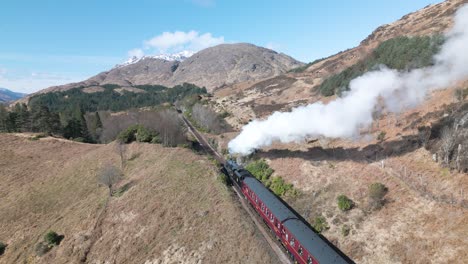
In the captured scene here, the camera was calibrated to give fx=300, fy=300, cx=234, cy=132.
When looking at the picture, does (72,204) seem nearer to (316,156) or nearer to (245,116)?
(316,156)

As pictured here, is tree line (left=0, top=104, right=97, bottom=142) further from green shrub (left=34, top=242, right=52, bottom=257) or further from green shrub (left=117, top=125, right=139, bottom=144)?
green shrub (left=34, top=242, right=52, bottom=257)

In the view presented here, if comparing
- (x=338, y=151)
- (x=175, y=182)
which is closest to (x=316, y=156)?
(x=338, y=151)

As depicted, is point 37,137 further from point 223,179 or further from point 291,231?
point 291,231

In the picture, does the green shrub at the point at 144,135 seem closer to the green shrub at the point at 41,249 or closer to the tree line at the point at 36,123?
the green shrub at the point at 41,249

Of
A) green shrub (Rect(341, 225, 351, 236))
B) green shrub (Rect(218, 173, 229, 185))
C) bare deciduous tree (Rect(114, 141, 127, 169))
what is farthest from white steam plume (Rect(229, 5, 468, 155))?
bare deciduous tree (Rect(114, 141, 127, 169))

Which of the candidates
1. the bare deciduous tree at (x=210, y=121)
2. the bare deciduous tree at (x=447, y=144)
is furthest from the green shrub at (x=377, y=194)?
the bare deciduous tree at (x=210, y=121)
